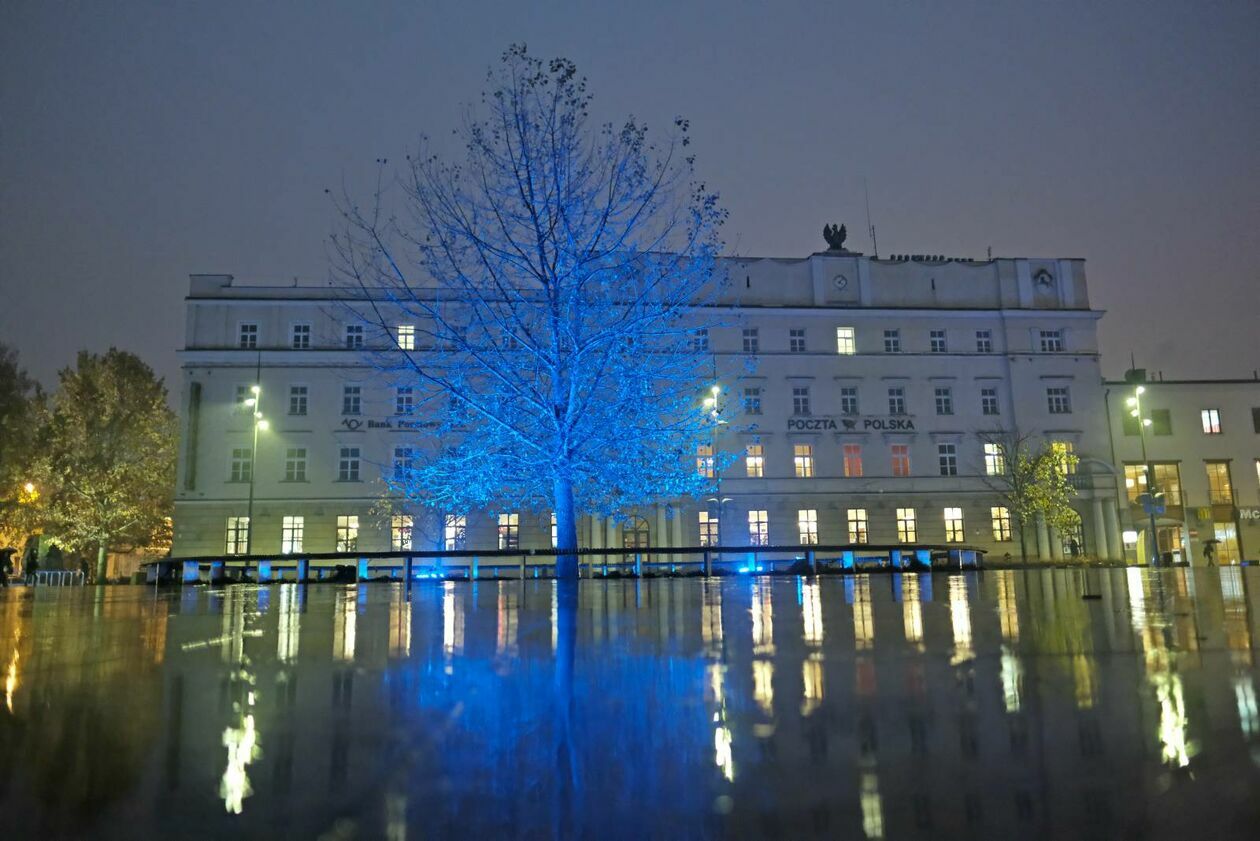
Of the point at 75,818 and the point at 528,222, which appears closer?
the point at 75,818

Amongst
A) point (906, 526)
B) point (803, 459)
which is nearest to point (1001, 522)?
point (906, 526)

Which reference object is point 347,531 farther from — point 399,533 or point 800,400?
point 800,400

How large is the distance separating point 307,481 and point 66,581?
12645 mm

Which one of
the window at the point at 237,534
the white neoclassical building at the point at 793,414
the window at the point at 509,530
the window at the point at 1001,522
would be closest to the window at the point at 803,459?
the white neoclassical building at the point at 793,414

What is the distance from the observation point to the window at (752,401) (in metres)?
51.4

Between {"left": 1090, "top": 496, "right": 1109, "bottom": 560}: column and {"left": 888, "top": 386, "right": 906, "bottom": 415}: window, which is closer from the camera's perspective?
{"left": 1090, "top": 496, "right": 1109, "bottom": 560}: column

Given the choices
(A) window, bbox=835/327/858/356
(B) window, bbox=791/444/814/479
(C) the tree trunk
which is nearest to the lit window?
(B) window, bbox=791/444/814/479

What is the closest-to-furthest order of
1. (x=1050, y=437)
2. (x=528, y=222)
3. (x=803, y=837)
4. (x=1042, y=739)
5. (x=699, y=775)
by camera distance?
(x=803, y=837)
(x=699, y=775)
(x=1042, y=739)
(x=528, y=222)
(x=1050, y=437)

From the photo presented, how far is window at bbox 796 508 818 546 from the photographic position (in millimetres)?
50781

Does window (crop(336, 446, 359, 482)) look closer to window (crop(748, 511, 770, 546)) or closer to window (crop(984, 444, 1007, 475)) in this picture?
window (crop(748, 511, 770, 546))

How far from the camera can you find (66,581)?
133ft

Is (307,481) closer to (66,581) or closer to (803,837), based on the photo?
(66,581)

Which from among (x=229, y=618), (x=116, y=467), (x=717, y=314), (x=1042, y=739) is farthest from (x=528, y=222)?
(x=116, y=467)

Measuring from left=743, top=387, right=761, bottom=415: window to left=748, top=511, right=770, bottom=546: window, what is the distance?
583 centimetres
